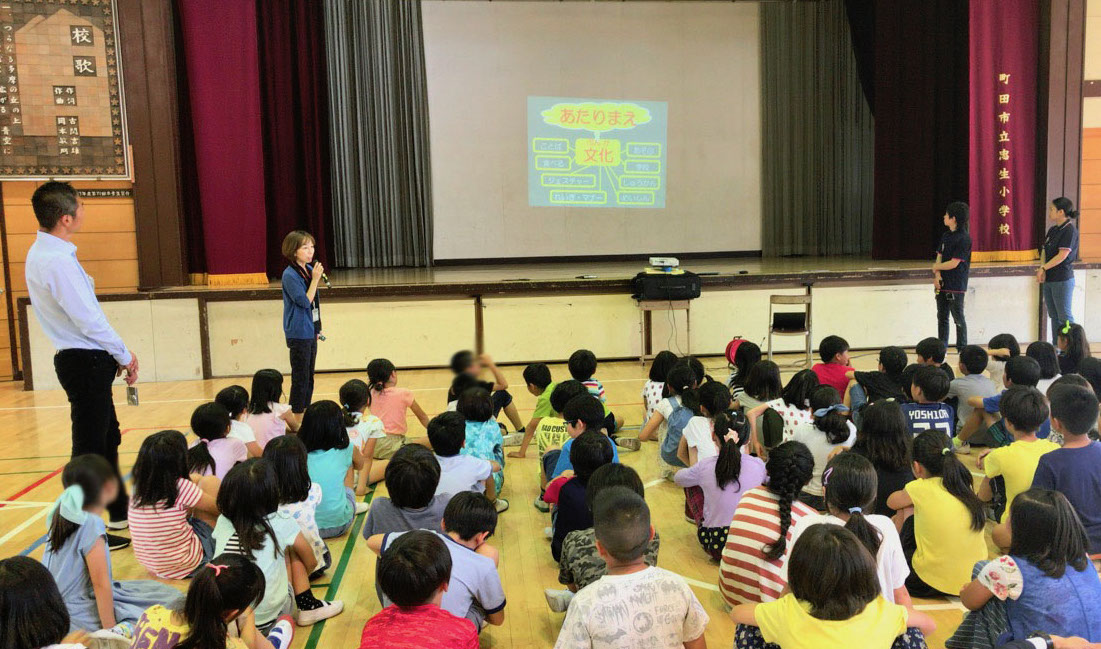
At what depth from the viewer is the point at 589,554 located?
2.57 metres

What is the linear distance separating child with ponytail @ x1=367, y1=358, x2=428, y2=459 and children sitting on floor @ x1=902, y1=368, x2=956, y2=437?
8.04 ft

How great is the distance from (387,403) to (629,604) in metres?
2.84

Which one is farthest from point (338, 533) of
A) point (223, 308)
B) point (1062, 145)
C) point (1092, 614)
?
Answer: point (1062, 145)

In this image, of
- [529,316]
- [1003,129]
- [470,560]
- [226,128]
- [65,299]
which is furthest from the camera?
[1003,129]

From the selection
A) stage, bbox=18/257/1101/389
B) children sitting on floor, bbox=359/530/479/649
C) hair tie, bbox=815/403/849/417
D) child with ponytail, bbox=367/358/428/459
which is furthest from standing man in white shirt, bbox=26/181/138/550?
stage, bbox=18/257/1101/389

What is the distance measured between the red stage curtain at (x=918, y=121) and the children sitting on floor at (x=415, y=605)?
823 centimetres

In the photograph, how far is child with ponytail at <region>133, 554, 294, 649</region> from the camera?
1779 mm

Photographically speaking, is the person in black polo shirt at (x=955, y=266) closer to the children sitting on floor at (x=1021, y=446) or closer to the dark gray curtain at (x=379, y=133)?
the children sitting on floor at (x=1021, y=446)

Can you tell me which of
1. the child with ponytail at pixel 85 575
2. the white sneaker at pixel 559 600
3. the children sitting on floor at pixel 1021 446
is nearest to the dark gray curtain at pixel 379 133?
the white sneaker at pixel 559 600

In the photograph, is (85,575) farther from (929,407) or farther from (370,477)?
(929,407)

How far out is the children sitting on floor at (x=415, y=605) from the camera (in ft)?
6.15

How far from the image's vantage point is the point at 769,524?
8.27 feet

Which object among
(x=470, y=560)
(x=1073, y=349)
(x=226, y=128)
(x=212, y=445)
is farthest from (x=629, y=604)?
(x=226, y=128)

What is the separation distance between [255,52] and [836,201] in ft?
23.5
